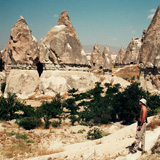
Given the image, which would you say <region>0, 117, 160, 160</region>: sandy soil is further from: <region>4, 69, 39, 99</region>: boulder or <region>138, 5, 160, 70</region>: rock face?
<region>4, 69, 39, 99</region>: boulder

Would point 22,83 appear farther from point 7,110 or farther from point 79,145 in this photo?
point 79,145

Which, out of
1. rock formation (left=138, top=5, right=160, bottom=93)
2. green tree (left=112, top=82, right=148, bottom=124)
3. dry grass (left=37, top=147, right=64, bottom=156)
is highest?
rock formation (left=138, top=5, right=160, bottom=93)

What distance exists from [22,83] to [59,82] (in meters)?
3.49

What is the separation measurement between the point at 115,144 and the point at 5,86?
1757 cm

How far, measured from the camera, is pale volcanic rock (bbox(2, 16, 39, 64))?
19.1m

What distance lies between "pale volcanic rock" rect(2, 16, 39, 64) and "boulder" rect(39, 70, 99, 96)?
217cm

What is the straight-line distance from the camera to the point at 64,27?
20.5m

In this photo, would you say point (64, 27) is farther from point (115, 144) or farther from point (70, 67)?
point (115, 144)

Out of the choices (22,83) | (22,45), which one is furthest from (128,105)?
(22,45)

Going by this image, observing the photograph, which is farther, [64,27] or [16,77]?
[64,27]

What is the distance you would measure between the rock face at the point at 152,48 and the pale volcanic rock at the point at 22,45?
423 inches

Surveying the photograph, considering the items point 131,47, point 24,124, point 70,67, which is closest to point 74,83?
point 70,67

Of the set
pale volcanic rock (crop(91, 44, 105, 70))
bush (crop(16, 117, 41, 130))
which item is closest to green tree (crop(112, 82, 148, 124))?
bush (crop(16, 117, 41, 130))

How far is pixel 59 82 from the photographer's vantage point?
18688mm
